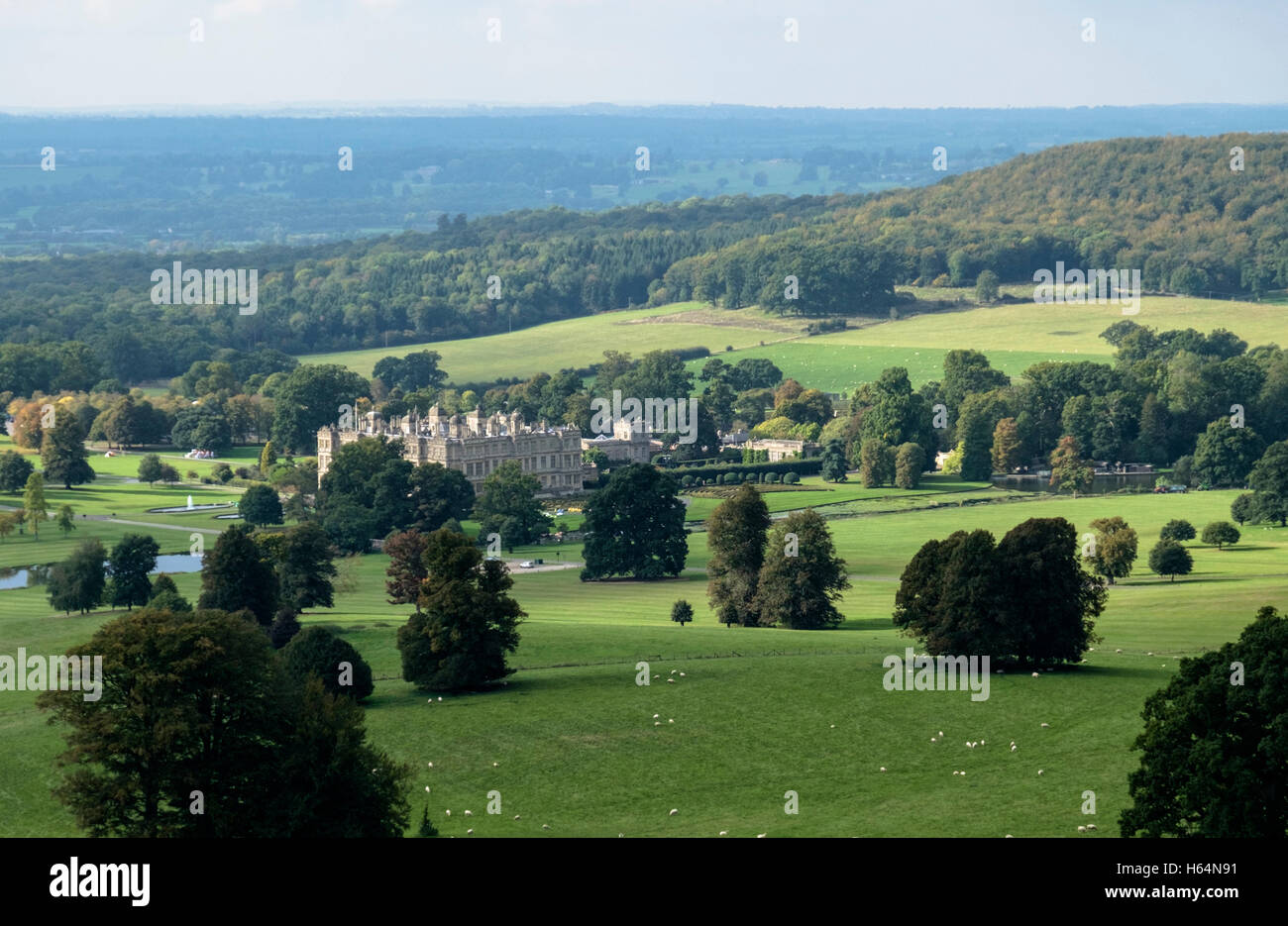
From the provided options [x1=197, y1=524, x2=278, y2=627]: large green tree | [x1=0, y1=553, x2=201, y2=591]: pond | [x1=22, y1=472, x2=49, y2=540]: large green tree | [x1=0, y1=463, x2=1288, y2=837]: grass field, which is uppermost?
[x1=22, y1=472, x2=49, y2=540]: large green tree

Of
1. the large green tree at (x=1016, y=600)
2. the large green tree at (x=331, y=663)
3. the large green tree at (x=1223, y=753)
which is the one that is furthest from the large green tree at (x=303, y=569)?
the large green tree at (x=1223, y=753)

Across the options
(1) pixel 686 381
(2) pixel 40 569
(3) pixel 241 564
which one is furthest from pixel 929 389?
(3) pixel 241 564

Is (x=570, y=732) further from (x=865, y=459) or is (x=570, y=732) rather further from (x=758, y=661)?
(x=865, y=459)

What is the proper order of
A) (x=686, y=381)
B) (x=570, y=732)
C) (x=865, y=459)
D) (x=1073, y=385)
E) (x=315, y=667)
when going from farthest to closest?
(x=686, y=381), (x=1073, y=385), (x=865, y=459), (x=315, y=667), (x=570, y=732)

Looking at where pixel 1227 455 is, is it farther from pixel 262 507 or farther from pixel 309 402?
pixel 309 402

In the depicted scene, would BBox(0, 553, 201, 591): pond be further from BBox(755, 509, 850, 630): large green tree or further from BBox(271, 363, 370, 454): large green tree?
BBox(271, 363, 370, 454): large green tree

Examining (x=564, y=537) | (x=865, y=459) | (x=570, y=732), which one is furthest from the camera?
(x=865, y=459)

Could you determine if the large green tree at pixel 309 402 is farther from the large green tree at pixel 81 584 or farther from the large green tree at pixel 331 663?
the large green tree at pixel 331 663

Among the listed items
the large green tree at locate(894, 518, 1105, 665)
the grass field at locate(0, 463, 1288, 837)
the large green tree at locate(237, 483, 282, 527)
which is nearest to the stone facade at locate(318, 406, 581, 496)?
the large green tree at locate(237, 483, 282, 527)
